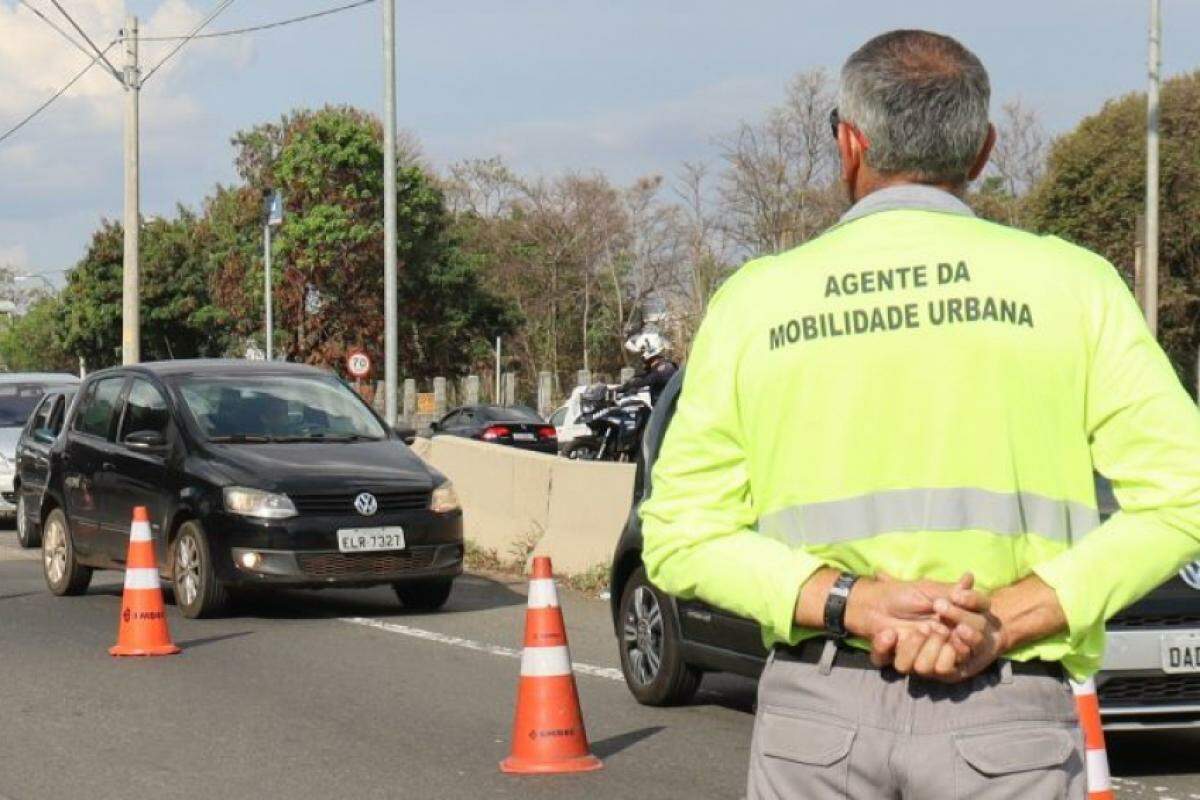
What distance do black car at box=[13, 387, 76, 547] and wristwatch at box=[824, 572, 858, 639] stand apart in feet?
56.2

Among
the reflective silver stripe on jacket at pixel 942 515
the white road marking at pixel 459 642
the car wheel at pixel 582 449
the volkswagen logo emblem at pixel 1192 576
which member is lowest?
the white road marking at pixel 459 642

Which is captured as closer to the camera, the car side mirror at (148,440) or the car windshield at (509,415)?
the car side mirror at (148,440)

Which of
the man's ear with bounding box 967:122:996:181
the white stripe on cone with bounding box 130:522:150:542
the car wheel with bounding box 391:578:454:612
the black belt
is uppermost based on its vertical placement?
the man's ear with bounding box 967:122:996:181

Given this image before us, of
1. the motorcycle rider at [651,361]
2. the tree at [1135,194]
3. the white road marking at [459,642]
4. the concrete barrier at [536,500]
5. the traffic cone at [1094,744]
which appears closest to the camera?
the traffic cone at [1094,744]

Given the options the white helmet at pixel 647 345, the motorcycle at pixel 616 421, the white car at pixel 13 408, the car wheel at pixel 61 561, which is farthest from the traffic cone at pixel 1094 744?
the white car at pixel 13 408

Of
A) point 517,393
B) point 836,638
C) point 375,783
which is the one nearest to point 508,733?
point 375,783

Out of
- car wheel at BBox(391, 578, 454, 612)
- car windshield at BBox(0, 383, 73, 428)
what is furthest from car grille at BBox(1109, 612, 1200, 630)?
car windshield at BBox(0, 383, 73, 428)

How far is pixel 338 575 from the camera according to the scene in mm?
13695

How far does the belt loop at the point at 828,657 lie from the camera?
303cm

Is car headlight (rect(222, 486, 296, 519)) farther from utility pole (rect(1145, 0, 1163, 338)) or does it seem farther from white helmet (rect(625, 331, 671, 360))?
utility pole (rect(1145, 0, 1163, 338))

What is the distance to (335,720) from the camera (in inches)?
380

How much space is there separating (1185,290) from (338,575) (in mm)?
36587

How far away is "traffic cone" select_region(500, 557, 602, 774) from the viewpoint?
8.24 metres

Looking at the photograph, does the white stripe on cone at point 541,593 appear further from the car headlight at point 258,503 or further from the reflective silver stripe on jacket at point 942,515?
the car headlight at point 258,503
